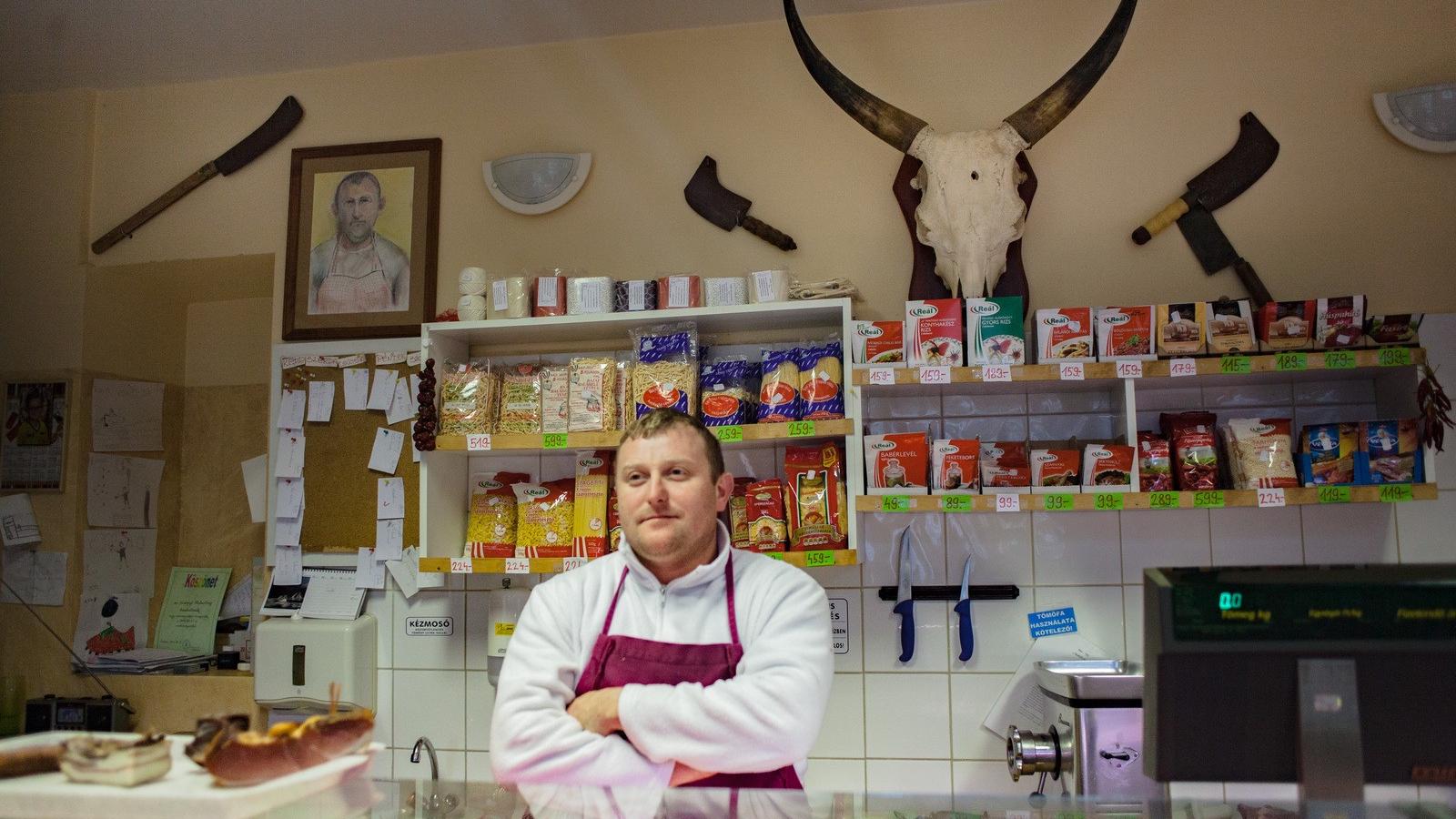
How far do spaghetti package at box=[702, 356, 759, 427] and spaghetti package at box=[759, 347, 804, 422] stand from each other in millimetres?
47

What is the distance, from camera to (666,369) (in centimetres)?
312

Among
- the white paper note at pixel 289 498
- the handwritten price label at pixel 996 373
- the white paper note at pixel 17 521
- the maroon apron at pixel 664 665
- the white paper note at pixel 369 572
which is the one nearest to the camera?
the maroon apron at pixel 664 665

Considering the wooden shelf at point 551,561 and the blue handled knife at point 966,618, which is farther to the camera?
the blue handled knife at point 966,618

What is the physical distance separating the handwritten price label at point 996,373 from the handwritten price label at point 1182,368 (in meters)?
0.44

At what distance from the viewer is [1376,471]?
2830 mm

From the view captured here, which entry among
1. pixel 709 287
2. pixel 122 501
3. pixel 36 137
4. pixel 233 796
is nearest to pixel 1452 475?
pixel 709 287

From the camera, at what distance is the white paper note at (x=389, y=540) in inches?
142

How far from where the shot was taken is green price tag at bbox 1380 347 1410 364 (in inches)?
110

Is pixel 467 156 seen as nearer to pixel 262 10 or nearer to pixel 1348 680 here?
pixel 262 10

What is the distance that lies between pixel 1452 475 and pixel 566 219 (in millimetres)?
2964

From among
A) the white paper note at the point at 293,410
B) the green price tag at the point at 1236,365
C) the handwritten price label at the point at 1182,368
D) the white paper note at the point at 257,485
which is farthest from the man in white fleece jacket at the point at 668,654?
the white paper note at the point at 257,485

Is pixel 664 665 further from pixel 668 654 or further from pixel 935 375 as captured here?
pixel 935 375

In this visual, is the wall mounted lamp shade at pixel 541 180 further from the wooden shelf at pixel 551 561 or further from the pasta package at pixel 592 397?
the wooden shelf at pixel 551 561

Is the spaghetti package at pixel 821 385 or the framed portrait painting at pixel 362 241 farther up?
the framed portrait painting at pixel 362 241
